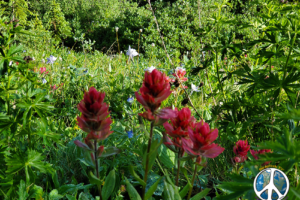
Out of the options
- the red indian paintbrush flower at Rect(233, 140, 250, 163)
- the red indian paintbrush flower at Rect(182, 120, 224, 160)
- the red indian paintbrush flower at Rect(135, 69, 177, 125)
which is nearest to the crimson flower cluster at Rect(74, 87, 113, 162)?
the red indian paintbrush flower at Rect(135, 69, 177, 125)

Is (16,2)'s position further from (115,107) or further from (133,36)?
(133,36)

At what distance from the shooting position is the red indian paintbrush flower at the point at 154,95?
0.73 meters

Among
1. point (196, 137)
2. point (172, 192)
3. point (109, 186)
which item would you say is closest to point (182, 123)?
point (196, 137)

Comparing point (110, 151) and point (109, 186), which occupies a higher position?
point (110, 151)

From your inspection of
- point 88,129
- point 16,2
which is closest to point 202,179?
point 88,129

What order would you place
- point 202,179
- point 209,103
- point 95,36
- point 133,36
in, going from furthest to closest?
point 95,36 → point 133,36 → point 209,103 → point 202,179

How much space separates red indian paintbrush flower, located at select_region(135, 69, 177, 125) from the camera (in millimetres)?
729

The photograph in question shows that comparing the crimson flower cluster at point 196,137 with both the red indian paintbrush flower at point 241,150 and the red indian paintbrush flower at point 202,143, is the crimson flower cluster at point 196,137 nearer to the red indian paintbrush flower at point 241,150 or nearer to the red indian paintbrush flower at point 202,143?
the red indian paintbrush flower at point 202,143

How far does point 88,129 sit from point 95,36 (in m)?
9.26

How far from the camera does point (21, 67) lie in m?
1.13

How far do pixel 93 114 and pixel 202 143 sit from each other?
337 mm

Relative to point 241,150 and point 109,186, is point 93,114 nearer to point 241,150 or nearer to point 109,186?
point 109,186

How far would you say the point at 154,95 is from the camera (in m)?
0.75

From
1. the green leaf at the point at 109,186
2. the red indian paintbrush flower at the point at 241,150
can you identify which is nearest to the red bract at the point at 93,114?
the green leaf at the point at 109,186
